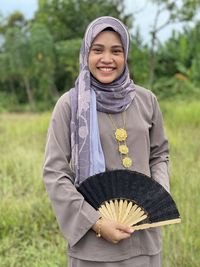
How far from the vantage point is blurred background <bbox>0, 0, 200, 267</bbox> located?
3635 millimetres

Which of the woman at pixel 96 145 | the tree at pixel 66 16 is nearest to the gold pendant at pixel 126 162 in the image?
the woman at pixel 96 145

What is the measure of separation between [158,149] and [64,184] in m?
0.47

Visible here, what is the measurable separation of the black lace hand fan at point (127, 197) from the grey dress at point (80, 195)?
55mm

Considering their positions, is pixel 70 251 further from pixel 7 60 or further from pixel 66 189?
pixel 7 60

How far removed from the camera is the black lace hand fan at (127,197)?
6.29 feet

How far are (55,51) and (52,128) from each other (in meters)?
13.8

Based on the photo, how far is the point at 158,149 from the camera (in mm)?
2160

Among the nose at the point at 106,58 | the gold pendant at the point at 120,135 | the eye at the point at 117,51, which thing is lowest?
the gold pendant at the point at 120,135

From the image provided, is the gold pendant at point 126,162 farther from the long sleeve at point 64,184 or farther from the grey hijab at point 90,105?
the long sleeve at point 64,184

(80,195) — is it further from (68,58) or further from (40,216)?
(68,58)

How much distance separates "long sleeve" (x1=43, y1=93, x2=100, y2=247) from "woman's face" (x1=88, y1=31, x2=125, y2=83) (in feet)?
0.54

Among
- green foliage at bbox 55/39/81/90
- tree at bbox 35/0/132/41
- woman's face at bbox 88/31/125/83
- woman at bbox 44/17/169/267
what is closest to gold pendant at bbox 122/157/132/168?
woman at bbox 44/17/169/267

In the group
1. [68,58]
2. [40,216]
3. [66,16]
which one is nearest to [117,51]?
[40,216]

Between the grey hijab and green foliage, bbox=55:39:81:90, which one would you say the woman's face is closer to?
the grey hijab
